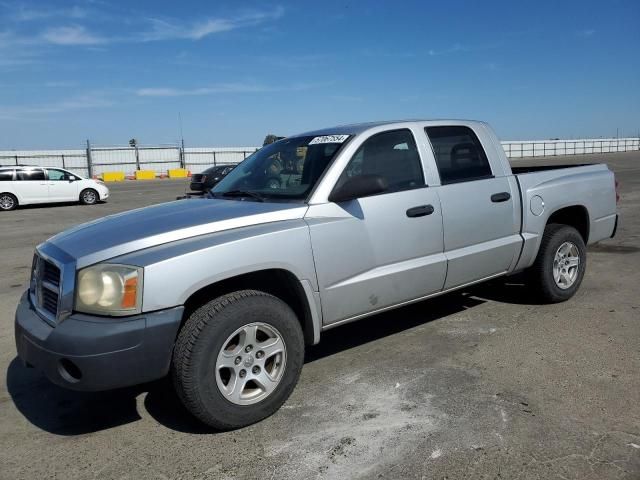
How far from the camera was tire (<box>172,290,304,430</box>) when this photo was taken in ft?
9.52

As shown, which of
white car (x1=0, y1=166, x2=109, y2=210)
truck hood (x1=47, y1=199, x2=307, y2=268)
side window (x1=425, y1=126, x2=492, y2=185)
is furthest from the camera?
white car (x1=0, y1=166, x2=109, y2=210)

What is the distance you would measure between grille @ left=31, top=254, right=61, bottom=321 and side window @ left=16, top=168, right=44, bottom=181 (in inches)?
690

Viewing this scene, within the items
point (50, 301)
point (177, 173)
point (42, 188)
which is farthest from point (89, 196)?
point (177, 173)

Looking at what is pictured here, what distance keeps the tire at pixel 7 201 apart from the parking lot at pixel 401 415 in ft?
51.6

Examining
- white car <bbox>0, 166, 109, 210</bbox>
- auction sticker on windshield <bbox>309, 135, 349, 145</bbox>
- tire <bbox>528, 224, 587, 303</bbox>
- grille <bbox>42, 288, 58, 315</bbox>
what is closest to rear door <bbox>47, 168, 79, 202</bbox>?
white car <bbox>0, 166, 109, 210</bbox>

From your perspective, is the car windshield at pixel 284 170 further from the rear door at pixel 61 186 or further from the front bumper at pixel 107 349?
the rear door at pixel 61 186

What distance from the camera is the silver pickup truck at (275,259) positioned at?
9.24 ft

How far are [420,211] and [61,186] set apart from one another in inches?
724

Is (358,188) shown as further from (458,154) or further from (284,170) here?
(458,154)

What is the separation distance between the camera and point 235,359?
3072 millimetres

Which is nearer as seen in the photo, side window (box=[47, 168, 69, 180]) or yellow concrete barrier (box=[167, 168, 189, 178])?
side window (box=[47, 168, 69, 180])

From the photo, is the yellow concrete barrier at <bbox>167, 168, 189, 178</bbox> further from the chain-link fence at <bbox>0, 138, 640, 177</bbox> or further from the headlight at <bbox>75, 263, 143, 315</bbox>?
the headlight at <bbox>75, 263, 143, 315</bbox>

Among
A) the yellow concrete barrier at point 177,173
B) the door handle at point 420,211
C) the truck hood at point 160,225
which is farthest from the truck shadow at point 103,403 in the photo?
the yellow concrete barrier at point 177,173

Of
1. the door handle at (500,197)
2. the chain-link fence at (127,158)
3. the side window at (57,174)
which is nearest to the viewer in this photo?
the door handle at (500,197)
